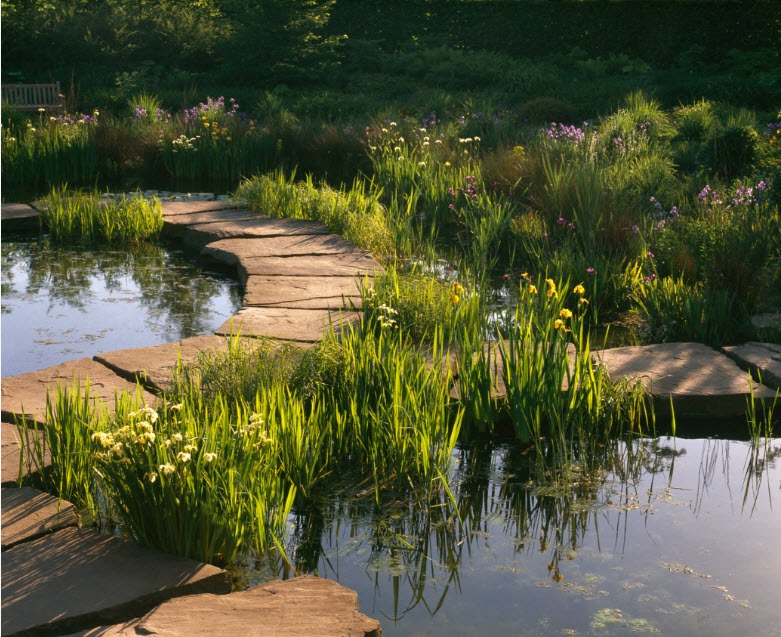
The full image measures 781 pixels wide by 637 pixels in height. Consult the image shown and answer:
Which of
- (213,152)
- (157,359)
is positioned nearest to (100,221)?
(213,152)

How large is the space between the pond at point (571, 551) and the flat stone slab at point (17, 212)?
4.89m

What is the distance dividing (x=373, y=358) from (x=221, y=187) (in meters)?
6.16

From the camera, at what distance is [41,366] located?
172 inches

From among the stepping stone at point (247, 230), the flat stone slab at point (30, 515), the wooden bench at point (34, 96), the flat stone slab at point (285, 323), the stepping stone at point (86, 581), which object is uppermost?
the wooden bench at point (34, 96)

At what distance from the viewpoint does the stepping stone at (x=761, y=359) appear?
4.05m

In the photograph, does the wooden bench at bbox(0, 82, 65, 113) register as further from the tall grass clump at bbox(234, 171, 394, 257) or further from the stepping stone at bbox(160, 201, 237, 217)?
the tall grass clump at bbox(234, 171, 394, 257)

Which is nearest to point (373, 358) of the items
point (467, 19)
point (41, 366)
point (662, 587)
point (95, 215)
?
point (662, 587)

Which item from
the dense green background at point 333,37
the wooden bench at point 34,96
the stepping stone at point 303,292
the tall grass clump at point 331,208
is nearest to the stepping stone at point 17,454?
the stepping stone at point 303,292

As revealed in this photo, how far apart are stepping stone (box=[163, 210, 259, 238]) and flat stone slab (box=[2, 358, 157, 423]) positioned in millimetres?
3064

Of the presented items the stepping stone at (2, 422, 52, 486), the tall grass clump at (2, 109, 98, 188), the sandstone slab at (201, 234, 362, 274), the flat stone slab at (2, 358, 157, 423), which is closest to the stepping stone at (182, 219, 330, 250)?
the sandstone slab at (201, 234, 362, 274)

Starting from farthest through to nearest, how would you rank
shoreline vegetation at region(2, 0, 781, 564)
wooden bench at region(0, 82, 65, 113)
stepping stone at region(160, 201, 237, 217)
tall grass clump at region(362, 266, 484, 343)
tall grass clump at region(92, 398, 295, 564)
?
1. wooden bench at region(0, 82, 65, 113)
2. stepping stone at region(160, 201, 237, 217)
3. tall grass clump at region(362, 266, 484, 343)
4. shoreline vegetation at region(2, 0, 781, 564)
5. tall grass clump at region(92, 398, 295, 564)

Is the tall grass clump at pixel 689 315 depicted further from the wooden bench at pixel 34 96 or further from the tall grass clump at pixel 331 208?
the wooden bench at pixel 34 96

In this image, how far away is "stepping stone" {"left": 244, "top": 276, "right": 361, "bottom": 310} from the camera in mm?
4969

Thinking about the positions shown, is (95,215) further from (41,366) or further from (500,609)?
(500,609)
